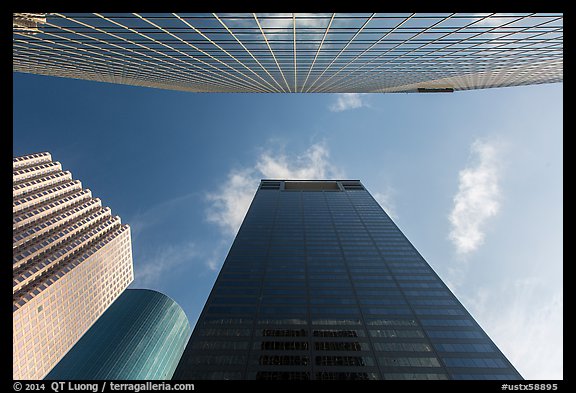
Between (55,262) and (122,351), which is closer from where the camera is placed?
→ (55,262)

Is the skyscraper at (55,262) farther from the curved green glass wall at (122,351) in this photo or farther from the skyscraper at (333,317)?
the skyscraper at (333,317)

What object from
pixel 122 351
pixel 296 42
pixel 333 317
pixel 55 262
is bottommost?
pixel 122 351

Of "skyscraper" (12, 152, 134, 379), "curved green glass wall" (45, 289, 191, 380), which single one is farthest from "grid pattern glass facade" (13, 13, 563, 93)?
"curved green glass wall" (45, 289, 191, 380)

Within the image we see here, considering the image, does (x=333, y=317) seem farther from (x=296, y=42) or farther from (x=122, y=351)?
(x=122, y=351)

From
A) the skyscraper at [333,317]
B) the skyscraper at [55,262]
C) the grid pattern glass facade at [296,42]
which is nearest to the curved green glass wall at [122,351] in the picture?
the skyscraper at [55,262]

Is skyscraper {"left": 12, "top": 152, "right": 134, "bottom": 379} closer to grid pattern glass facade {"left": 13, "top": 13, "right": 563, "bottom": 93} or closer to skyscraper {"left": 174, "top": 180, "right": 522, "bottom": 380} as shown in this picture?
skyscraper {"left": 174, "top": 180, "right": 522, "bottom": 380}

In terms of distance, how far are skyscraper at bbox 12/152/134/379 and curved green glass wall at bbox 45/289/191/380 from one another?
4281 cm

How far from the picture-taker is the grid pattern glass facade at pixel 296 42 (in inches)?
835

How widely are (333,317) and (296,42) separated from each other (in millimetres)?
63438

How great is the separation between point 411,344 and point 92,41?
71.4 metres

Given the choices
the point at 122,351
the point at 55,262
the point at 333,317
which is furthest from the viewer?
the point at 122,351

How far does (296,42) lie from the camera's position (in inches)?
1071

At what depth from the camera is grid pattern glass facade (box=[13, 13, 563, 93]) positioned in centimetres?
2120

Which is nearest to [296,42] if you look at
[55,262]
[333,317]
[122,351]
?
[333,317]
